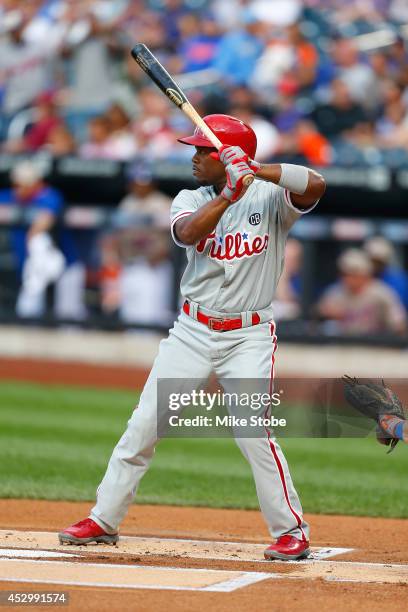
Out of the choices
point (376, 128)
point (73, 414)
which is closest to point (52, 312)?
point (73, 414)

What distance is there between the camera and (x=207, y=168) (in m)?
5.13

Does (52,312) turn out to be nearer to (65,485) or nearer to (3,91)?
(3,91)

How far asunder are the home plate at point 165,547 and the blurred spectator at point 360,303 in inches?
243

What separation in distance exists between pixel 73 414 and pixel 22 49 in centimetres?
757

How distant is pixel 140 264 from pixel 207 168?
7.64m

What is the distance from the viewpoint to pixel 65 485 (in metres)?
7.37

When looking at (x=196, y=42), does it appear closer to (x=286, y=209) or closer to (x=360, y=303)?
(x=360, y=303)

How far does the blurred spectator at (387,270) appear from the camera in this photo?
1170 cm

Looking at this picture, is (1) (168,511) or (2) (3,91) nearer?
(1) (168,511)

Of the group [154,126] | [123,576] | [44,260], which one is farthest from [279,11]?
[123,576]

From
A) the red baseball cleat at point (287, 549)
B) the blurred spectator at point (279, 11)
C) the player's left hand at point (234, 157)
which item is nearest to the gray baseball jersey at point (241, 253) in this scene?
the player's left hand at point (234, 157)

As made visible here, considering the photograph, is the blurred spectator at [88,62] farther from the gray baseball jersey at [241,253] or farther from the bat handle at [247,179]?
the bat handle at [247,179]

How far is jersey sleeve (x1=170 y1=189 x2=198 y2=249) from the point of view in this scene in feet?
16.5

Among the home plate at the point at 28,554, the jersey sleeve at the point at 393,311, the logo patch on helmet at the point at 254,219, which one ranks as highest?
the logo patch on helmet at the point at 254,219
